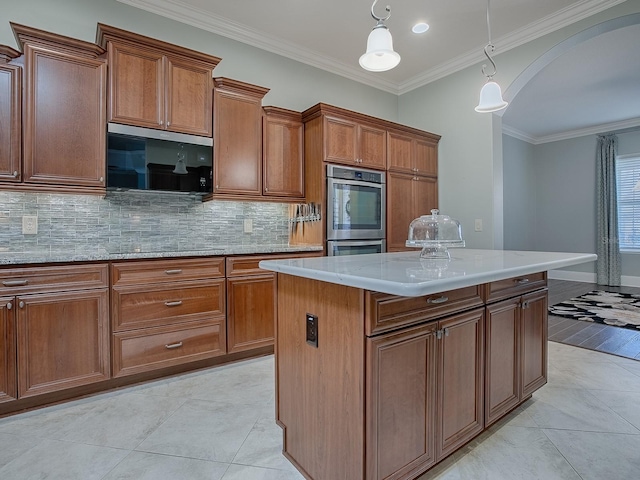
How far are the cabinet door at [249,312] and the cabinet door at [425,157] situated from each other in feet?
7.42

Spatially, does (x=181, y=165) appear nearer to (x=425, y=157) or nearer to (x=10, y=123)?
(x=10, y=123)

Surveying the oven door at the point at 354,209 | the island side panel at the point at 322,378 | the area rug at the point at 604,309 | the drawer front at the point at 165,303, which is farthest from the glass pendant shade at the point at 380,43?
the area rug at the point at 604,309

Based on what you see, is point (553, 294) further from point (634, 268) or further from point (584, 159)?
point (584, 159)

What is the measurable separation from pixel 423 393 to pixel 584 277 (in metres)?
7.14

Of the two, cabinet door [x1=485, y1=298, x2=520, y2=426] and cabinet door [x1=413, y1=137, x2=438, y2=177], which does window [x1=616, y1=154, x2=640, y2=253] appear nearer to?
cabinet door [x1=413, y1=137, x2=438, y2=177]

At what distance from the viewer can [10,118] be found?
218cm

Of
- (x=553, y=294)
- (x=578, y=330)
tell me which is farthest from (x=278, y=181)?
(x=553, y=294)

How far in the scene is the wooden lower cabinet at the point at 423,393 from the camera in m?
1.17

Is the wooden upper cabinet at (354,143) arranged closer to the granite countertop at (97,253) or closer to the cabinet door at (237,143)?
the cabinet door at (237,143)

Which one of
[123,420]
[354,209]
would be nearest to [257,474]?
[123,420]

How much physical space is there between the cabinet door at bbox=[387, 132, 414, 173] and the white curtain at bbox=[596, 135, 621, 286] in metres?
4.78

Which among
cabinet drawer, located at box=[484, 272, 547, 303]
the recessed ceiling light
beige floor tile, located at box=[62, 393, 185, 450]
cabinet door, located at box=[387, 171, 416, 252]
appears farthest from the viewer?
cabinet door, located at box=[387, 171, 416, 252]

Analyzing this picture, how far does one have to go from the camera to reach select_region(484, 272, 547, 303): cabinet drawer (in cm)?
162

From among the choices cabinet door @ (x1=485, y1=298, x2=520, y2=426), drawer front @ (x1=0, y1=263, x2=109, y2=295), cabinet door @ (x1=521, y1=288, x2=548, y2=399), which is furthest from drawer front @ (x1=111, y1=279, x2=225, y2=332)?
cabinet door @ (x1=521, y1=288, x2=548, y2=399)
